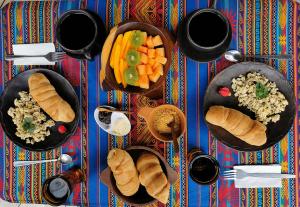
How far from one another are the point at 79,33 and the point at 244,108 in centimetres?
47

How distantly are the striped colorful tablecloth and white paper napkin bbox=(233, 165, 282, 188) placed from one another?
0.07 feet

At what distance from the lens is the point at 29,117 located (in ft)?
3.42

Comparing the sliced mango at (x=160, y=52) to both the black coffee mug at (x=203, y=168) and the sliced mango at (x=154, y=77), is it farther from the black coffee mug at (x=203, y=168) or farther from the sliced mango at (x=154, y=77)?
the black coffee mug at (x=203, y=168)

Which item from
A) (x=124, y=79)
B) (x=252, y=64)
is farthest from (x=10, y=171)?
(x=252, y=64)

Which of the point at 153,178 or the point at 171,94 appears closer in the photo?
the point at 153,178

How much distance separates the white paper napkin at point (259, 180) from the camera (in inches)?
40.1

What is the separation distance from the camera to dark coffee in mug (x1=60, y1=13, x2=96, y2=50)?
930 mm

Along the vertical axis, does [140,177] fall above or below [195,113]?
below

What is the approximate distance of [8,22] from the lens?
42.9 inches

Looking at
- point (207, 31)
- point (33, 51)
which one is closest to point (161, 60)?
point (207, 31)

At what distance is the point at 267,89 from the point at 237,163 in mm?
218

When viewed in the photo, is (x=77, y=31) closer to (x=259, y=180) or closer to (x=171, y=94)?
(x=171, y=94)

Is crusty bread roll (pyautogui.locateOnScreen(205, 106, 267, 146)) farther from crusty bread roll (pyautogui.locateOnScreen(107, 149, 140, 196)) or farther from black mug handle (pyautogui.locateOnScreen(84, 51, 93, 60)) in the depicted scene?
black mug handle (pyautogui.locateOnScreen(84, 51, 93, 60))

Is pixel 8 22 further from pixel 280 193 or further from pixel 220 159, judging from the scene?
pixel 280 193
